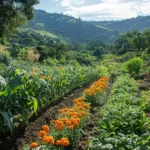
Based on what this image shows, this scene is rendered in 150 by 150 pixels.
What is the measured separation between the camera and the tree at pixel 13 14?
61.9ft

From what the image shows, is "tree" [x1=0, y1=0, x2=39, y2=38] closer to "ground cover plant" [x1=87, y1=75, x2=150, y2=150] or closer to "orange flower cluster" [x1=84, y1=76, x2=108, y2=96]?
"orange flower cluster" [x1=84, y1=76, x2=108, y2=96]

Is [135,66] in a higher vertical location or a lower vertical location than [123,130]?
lower

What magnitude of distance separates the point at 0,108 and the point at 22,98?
676mm

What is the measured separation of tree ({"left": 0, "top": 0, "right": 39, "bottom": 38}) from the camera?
743 inches

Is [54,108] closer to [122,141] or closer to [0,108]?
[0,108]

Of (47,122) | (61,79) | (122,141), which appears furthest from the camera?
(61,79)

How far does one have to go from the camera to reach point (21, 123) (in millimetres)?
6703

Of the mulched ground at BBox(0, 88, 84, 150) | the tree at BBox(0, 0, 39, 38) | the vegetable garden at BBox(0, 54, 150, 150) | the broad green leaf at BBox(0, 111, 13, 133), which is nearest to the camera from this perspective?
the vegetable garden at BBox(0, 54, 150, 150)

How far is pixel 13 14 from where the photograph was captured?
19266 millimetres

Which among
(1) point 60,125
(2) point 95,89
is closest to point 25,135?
(1) point 60,125

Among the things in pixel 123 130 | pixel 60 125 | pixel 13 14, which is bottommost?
Answer: pixel 123 130

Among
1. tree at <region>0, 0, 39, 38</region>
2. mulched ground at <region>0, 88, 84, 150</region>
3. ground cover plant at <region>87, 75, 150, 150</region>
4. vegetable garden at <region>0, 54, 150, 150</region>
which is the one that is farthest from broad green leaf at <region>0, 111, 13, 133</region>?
tree at <region>0, 0, 39, 38</region>

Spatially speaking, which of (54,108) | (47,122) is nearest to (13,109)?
(47,122)

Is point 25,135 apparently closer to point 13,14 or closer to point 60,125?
point 60,125
